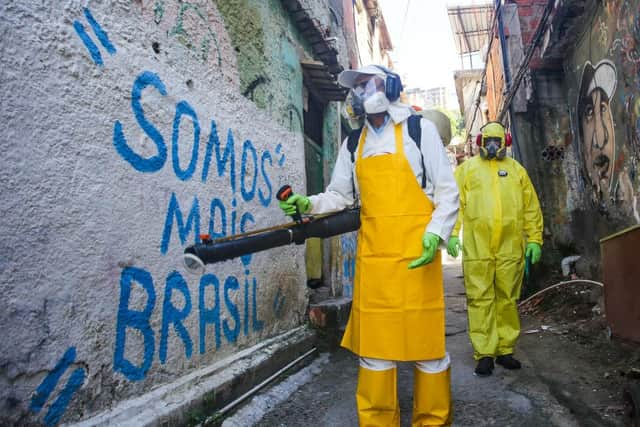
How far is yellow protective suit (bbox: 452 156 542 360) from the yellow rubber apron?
127cm

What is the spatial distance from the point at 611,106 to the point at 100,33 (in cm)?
498

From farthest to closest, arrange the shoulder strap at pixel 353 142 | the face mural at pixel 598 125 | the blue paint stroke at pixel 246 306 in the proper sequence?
1. the face mural at pixel 598 125
2. the blue paint stroke at pixel 246 306
3. the shoulder strap at pixel 353 142

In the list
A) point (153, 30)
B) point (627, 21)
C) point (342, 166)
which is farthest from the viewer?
point (627, 21)

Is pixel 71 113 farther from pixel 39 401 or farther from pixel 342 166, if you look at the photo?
pixel 342 166

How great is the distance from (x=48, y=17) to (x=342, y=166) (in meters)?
1.61

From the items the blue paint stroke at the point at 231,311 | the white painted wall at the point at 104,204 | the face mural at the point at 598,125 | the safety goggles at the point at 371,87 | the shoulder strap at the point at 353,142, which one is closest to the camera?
the white painted wall at the point at 104,204

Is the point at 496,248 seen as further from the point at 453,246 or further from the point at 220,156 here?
the point at 220,156

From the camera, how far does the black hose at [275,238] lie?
85.8 inches

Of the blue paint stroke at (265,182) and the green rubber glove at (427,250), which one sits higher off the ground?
the blue paint stroke at (265,182)

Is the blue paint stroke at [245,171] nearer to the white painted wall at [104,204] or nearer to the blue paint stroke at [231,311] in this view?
the white painted wall at [104,204]

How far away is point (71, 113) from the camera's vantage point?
1888 mm

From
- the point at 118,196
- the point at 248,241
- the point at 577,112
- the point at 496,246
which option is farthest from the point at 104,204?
the point at 577,112

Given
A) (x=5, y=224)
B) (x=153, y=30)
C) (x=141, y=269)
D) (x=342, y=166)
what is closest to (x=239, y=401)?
(x=141, y=269)

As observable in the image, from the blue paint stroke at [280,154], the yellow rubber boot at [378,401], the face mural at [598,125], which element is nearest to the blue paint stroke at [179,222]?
the yellow rubber boot at [378,401]
